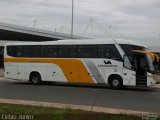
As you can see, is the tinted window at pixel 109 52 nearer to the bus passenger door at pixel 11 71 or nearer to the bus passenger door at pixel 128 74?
the bus passenger door at pixel 128 74

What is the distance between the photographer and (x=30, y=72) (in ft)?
82.6

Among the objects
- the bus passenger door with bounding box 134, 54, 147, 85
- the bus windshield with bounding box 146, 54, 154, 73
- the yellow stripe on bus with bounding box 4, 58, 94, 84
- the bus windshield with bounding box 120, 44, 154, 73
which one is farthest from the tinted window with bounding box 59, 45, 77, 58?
the bus windshield with bounding box 146, 54, 154, 73


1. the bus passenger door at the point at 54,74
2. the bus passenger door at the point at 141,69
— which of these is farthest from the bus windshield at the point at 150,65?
the bus passenger door at the point at 54,74

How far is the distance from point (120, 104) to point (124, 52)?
7.78 metres

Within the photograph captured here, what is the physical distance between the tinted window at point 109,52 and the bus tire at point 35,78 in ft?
16.5

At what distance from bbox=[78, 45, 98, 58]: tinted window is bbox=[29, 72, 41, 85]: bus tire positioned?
368 cm

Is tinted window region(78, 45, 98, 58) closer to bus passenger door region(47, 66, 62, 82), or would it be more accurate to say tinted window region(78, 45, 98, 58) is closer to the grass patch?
bus passenger door region(47, 66, 62, 82)

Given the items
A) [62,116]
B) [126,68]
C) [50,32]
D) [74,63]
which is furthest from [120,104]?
[50,32]

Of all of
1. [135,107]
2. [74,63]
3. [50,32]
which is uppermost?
[50,32]

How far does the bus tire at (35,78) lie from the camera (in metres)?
24.9

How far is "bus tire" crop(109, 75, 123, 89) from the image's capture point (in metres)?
21.8

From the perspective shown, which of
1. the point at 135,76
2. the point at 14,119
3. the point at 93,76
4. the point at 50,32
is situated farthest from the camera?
the point at 50,32

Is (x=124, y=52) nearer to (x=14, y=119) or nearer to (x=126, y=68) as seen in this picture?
(x=126, y=68)

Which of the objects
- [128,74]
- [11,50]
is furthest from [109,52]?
[11,50]
